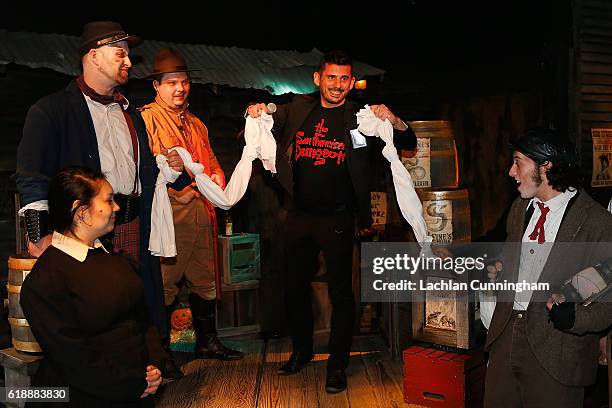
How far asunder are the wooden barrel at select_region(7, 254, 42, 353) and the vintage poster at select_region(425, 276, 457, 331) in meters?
2.62

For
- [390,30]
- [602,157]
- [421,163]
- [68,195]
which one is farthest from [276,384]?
[390,30]

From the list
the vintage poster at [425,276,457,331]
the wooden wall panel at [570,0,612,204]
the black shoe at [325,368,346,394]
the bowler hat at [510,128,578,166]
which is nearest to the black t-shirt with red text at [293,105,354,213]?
the vintage poster at [425,276,457,331]

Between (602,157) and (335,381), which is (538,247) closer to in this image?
(335,381)

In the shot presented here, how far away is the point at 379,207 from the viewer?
6.41 m

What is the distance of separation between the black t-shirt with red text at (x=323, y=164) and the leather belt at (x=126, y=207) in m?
1.22

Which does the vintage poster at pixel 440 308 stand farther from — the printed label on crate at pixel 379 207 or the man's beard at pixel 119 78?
the man's beard at pixel 119 78

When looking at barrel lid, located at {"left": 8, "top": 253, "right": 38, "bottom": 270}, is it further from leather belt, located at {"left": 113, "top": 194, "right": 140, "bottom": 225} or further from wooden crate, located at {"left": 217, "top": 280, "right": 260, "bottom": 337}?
wooden crate, located at {"left": 217, "top": 280, "right": 260, "bottom": 337}

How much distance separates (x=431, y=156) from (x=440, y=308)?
121 cm

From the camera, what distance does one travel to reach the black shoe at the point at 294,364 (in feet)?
17.2

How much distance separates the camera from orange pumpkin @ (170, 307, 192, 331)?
6.25 m

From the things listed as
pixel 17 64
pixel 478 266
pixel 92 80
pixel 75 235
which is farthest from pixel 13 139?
pixel 478 266

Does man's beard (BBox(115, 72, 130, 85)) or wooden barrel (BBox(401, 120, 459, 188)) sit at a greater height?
man's beard (BBox(115, 72, 130, 85))

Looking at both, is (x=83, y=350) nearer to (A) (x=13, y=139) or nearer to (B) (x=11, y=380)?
(B) (x=11, y=380)

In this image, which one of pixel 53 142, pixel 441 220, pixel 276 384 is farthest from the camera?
pixel 441 220
